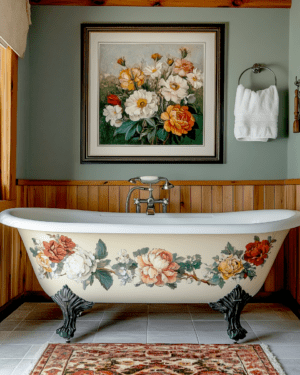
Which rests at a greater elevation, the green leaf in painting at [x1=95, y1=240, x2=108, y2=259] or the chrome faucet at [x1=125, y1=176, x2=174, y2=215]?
the chrome faucet at [x1=125, y1=176, x2=174, y2=215]

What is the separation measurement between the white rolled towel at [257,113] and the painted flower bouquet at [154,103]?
28 cm

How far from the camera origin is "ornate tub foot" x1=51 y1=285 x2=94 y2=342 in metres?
1.81

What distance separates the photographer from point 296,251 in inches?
91.7

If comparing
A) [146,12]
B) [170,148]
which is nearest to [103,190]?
[170,148]

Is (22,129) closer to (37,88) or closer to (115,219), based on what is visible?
(37,88)

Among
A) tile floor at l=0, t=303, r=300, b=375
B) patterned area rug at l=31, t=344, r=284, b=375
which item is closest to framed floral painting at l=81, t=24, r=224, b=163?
tile floor at l=0, t=303, r=300, b=375

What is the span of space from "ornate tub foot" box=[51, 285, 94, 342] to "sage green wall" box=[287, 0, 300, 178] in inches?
60.2

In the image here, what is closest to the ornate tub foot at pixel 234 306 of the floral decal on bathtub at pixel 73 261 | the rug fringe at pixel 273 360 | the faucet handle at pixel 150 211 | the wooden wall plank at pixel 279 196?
the rug fringe at pixel 273 360

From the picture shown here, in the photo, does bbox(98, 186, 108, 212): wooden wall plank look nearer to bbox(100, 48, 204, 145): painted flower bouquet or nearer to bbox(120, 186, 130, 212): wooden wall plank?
bbox(120, 186, 130, 212): wooden wall plank

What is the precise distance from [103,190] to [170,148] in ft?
1.81

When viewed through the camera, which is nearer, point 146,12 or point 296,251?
point 296,251

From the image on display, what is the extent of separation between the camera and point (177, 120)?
8.36 ft

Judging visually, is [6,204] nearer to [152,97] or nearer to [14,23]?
[14,23]

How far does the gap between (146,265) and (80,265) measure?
12.5 inches
